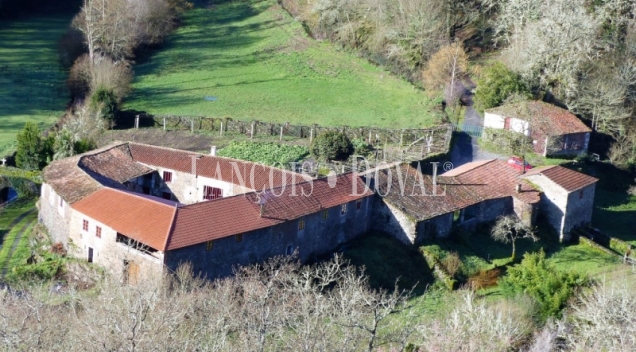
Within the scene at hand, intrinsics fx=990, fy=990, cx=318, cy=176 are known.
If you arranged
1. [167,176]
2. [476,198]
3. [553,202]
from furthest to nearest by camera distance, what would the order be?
[553,202] < [167,176] < [476,198]

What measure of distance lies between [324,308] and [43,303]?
1183cm

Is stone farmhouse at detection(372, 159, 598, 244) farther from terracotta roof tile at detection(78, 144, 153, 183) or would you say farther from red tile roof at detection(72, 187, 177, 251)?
terracotta roof tile at detection(78, 144, 153, 183)

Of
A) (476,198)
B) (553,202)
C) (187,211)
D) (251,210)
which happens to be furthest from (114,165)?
(553,202)

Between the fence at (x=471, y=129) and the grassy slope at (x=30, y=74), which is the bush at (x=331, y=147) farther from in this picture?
the grassy slope at (x=30, y=74)

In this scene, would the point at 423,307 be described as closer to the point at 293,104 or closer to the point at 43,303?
the point at 43,303

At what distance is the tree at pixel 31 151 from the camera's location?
68375 mm

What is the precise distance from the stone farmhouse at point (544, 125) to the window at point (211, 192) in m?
23.9

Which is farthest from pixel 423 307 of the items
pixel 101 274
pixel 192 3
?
pixel 192 3

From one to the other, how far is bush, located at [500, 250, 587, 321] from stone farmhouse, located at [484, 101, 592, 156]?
778 inches

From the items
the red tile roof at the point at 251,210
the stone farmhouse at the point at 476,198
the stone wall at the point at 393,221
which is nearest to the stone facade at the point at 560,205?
the stone farmhouse at the point at 476,198

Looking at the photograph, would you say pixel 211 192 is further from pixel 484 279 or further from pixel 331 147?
pixel 484 279

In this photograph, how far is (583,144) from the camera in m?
74.1

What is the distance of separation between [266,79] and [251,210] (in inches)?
1561

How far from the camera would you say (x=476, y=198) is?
60.1m
